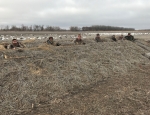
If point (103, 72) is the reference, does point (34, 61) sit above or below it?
above

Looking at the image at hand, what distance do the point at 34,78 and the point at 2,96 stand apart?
1218 millimetres

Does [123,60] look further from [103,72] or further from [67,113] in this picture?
[67,113]

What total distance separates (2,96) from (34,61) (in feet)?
7.20

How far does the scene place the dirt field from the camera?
5816 millimetres

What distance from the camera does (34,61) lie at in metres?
7.98

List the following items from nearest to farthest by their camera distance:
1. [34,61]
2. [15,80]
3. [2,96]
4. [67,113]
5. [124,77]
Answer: [67,113] < [2,96] < [15,80] < [34,61] < [124,77]

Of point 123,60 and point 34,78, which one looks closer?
point 34,78

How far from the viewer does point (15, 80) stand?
665cm

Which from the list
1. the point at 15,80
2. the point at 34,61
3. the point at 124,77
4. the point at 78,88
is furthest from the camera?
the point at 124,77

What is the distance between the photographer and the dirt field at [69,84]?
5816mm

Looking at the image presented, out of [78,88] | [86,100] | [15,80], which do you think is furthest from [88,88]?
[15,80]

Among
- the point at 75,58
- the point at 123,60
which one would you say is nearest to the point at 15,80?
the point at 75,58

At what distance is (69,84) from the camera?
731 cm

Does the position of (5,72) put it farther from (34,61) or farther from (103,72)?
(103,72)
